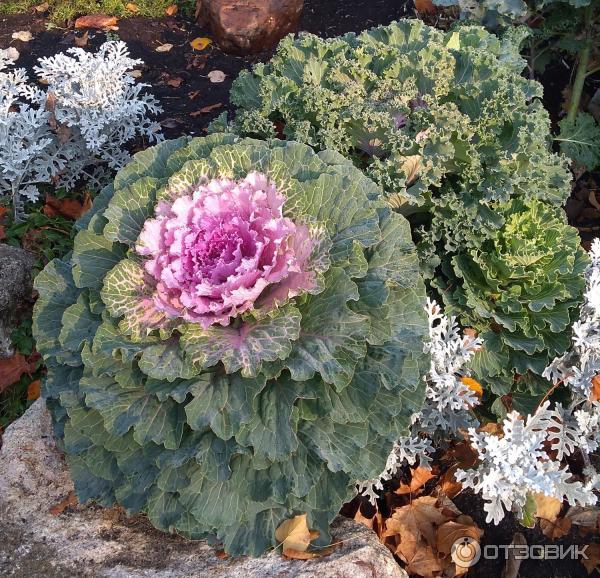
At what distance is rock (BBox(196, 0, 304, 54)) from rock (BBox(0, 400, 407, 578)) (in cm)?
342

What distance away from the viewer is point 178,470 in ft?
6.57

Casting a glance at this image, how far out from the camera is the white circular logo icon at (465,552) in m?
2.29

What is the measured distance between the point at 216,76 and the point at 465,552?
3.66 meters

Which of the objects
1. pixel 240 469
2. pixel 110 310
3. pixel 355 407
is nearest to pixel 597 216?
pixel 355 407

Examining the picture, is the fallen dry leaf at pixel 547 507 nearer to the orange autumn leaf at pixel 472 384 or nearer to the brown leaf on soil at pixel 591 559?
the brown leaf on soil at pixel 591 559

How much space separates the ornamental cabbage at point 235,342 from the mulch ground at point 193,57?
2.30m

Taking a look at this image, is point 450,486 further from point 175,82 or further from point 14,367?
point 175,82

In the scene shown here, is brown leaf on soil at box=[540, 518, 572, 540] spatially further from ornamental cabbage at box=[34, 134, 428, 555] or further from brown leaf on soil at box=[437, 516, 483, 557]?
ornamental cabbage at box=[34, 134, 428, 555]

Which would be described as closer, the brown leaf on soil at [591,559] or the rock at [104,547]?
the rock at [104,547]

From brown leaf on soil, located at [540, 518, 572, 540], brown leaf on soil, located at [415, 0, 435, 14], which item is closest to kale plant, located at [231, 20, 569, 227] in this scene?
brown leaf on soil, located at [540, 518, 572, 540]

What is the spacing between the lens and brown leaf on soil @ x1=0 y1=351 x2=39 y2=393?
10.2 feet

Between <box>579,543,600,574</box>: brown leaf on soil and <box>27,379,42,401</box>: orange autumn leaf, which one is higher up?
<box>579,543,600,574</box>: brown leaf on soil

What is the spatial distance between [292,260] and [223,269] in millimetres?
198

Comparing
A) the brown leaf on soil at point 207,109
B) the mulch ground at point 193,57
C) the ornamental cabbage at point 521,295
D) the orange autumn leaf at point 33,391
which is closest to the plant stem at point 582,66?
the mulch ground at point 193,57
